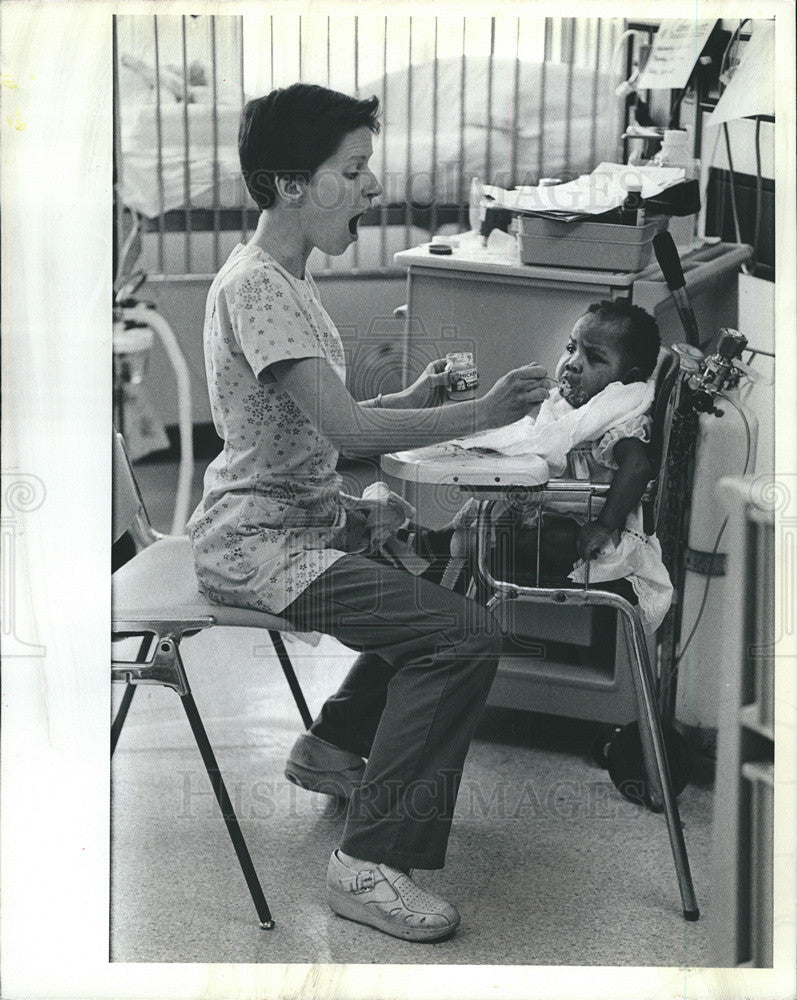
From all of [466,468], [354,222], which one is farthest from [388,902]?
[354,222]

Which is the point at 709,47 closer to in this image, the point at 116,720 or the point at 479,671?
the point at 479,671

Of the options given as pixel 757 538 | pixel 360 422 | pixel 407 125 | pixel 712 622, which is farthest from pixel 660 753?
pixel 407 125

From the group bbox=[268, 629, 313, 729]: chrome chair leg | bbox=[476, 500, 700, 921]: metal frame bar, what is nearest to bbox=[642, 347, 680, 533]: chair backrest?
bbox=[476, 500, 700, 921]: metal frame bar

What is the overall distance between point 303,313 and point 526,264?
1.03ft

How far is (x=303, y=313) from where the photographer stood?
5.91ft

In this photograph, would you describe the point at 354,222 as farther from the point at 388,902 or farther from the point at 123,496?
the point at 388,902

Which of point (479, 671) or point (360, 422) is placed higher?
point (360, 422)

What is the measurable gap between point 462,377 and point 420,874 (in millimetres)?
657

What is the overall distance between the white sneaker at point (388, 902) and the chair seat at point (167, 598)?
13.0 inches

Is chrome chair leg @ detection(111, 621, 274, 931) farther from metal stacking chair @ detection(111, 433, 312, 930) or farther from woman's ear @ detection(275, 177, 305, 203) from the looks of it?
woman's ear @ detection(275, 177, 305, 203)

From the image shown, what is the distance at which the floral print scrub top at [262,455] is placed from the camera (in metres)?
1.79

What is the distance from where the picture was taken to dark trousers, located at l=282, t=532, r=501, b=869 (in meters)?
1.86

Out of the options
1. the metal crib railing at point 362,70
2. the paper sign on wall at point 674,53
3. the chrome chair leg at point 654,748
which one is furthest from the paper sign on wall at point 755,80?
the chrome chair leg at point 654,748

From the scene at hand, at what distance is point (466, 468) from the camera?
72.4 inches
